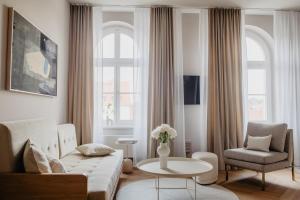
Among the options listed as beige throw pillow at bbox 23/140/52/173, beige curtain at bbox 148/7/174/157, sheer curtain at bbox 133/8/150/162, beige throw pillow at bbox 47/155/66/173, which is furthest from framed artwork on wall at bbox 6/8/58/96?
beige curtain at bbox 148/7/174/157

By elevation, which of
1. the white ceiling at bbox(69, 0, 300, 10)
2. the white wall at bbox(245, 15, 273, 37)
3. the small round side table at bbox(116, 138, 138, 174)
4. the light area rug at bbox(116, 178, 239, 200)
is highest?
the white ceiling at bbox(69, 0, 300, 10)


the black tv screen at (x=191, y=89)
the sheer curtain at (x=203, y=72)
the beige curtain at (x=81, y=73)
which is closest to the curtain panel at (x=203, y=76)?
the sheer curtain at (x=203, y=72)

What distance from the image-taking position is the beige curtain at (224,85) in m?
4.40

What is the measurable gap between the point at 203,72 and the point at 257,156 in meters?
1.75

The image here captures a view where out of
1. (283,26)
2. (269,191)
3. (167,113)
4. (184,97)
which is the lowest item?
(269,191)

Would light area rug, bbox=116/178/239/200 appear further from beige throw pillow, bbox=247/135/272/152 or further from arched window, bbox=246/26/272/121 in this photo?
arched window, bbox=246/26/272/121

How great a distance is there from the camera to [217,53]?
4.49 m

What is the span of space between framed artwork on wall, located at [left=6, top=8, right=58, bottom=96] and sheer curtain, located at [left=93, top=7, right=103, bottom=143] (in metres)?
1.01

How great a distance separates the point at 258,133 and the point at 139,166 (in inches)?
84.3

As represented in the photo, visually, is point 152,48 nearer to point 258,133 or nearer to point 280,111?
point 258,133

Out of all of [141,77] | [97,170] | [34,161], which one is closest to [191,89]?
[141,77]

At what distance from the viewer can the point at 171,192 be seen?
3.12 metres

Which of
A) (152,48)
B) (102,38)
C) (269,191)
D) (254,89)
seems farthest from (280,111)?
(102,38)

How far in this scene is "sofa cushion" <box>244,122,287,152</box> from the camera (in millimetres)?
3669
